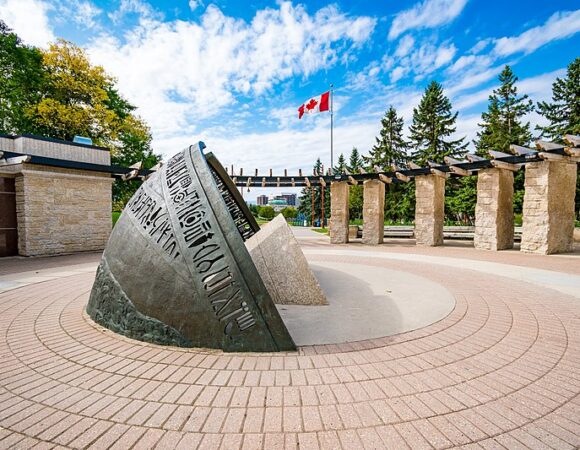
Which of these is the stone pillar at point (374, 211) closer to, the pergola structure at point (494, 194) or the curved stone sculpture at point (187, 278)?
the pergola structure at point (494, 194)

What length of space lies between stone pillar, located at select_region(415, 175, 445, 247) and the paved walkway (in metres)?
11.8

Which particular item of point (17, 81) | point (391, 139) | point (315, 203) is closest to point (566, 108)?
point (391, 139)

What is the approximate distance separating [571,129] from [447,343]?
3272 cm

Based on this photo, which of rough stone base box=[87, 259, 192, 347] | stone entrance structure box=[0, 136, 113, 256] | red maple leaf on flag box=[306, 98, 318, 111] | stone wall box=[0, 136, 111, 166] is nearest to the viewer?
rough stone base box=[87, 259, 192, 347]

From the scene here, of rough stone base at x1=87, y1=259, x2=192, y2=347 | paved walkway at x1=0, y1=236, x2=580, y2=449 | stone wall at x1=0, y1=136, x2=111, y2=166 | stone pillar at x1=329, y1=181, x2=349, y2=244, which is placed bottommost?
paved walkway at x1=0, y1=236, x2=580, y2=449

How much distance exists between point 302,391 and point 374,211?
15.6 m

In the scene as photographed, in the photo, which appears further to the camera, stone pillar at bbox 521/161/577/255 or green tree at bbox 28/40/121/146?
green tree at bbox 28/40/121/146

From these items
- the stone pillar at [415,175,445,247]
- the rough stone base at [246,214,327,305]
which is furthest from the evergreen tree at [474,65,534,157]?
the rough stone base at [246,214,327,305]

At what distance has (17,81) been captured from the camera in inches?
744

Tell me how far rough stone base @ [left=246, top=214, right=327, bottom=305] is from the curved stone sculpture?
1.98m

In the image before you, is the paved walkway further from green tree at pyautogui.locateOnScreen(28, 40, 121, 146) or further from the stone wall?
green tree at pyautogui.locateOnScreen(28, 40, 121, 146)

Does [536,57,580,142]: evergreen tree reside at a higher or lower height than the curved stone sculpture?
higher

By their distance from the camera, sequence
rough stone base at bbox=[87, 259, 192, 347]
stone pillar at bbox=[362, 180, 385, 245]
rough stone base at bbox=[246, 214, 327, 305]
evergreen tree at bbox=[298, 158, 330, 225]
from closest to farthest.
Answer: rough stone base at bbox=[87, 259, 192, 347], rough stone base at bbox=[246, 214, 327, 305], stone pillar at bbox=[362, 180, 385, 245], evergreen tree at bbox=[298, 158, 330, 225]

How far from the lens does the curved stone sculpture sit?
3.50 metres
